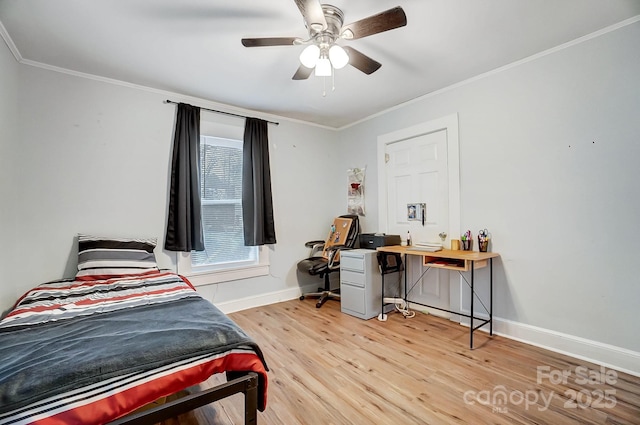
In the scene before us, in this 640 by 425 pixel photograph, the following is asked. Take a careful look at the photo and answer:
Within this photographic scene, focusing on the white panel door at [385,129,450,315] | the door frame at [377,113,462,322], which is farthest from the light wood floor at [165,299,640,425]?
the white panel door at [385,129,450,315]

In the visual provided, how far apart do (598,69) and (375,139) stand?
2194 mm

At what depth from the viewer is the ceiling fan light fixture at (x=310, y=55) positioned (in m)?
1.86

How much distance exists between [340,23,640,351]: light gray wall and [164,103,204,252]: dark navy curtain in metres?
2.84

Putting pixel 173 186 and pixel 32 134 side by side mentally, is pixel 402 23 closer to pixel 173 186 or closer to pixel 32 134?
pixel 173 186

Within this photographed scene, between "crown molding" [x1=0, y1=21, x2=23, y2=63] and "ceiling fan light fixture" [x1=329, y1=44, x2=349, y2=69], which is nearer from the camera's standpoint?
"ceiling fan light fixture" [x1=329, y1=44, x2=349, y2=69]

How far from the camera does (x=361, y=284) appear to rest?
319 centimetres

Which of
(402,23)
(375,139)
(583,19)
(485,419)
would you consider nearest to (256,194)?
(375,139)

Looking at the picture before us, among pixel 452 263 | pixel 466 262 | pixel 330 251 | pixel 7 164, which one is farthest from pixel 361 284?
pixel 7 164

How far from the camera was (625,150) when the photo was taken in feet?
6.85

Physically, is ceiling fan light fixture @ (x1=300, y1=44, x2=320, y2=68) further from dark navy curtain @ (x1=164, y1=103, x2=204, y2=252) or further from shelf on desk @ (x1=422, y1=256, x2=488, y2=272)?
shelf on desk @ (x1=422, y1=256, x2=488, y2=272)

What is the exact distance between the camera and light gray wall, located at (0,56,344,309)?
244 cm

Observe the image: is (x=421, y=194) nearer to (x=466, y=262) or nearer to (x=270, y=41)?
(x=466, y=262)

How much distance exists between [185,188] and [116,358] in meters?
2.20

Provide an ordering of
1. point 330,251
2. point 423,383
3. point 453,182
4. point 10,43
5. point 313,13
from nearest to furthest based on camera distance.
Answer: point 313,13 → point 423,383 → point 10,43 → point 453,182 → point 330,251
